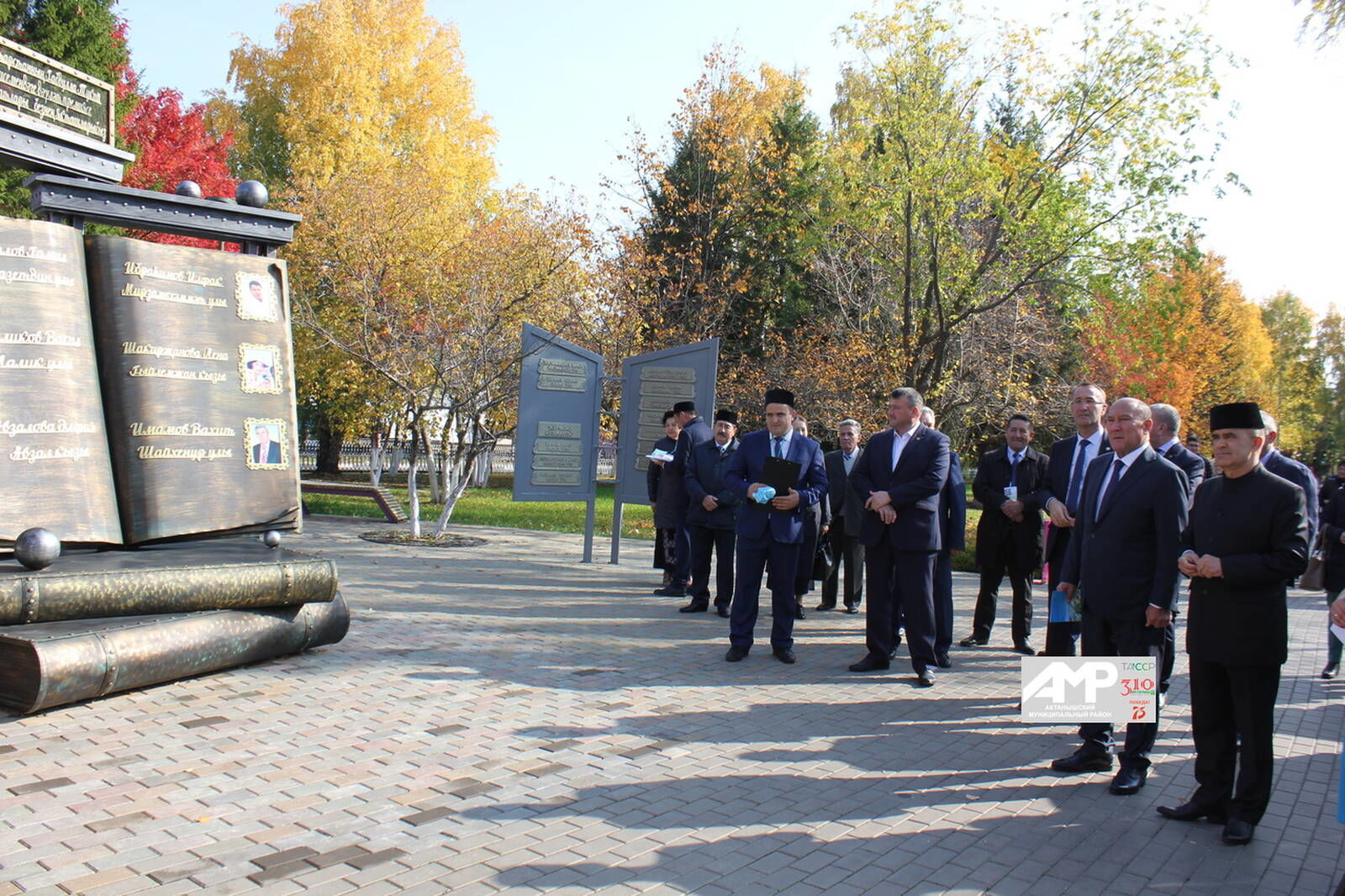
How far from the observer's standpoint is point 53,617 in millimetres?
5590

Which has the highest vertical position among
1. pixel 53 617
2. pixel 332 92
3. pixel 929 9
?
pixel 332 92

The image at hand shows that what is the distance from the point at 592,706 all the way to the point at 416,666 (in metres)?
1.56

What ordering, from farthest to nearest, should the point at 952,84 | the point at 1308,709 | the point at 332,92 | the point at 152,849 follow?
the point at 332,92
the point at 952,84
the point at 1308,709
the point at 152,849

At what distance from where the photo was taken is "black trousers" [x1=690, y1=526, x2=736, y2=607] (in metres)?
9.78

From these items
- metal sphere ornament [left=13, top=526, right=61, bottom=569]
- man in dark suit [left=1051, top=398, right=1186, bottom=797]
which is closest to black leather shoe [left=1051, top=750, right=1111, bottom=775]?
man in dark suit [left=1051, top=398, right=1186, bottom=797]

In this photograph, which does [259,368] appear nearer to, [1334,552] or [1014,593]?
[1014,593]

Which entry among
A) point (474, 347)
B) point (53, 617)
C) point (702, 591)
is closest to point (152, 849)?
point (53, 617)

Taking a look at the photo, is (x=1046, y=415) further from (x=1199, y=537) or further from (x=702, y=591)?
(x=1199, y=537)

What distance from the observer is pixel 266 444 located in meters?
7.22

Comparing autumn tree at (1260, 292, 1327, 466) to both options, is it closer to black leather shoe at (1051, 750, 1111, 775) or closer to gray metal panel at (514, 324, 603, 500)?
gray metal panel at (514, 324, 603, 500)

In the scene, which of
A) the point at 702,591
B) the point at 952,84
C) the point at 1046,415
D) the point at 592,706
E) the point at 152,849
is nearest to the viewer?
the point at 152,849

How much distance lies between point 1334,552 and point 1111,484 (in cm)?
422

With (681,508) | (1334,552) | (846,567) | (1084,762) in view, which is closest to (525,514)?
(681,508)

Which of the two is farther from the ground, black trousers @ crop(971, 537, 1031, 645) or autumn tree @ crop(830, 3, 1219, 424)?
autumn tree @ crop(830, 3, 1219, 424)
